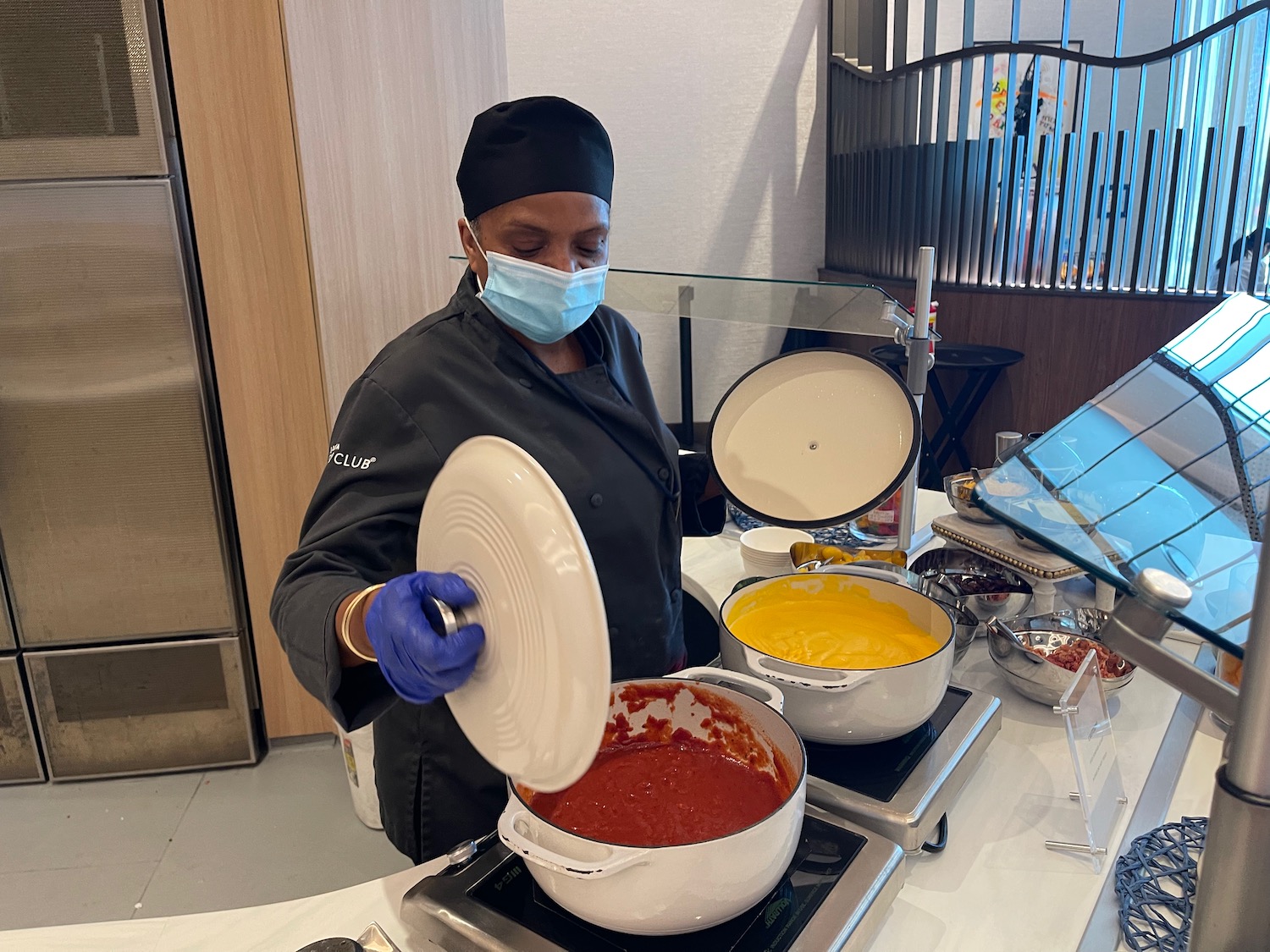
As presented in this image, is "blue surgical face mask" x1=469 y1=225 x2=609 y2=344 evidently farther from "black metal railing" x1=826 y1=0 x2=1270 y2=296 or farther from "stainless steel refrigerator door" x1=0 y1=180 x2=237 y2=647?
"black metal railing" x1=826 y1=0 x2=1270 y2=296

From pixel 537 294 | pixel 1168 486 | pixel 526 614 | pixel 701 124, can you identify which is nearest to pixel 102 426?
pixel 537 294

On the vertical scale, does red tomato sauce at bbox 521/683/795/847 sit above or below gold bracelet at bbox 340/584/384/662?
below

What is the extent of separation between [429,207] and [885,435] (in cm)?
160

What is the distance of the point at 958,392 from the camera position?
13.3 feet

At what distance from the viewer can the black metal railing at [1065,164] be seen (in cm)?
311

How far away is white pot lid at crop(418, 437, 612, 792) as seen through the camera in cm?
62

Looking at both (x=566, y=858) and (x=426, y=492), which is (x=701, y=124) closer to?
(x=426, y=492)

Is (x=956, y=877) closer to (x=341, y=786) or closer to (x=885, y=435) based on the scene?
(x=885, y=435)

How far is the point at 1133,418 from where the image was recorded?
0.80 m

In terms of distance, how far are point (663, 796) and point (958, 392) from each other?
3.49 meters

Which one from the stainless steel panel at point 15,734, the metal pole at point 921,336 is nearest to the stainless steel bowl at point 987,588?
the metal pole at point 921,336

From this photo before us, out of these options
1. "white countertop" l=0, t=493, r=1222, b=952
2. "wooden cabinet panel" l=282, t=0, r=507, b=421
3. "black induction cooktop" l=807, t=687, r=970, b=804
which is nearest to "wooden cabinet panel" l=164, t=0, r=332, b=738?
"wooden cabinet panel" l=282, t=0, r=507, b=421

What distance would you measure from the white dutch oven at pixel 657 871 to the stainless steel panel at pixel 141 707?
6.81 ft

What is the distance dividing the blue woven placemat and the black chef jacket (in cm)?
62
